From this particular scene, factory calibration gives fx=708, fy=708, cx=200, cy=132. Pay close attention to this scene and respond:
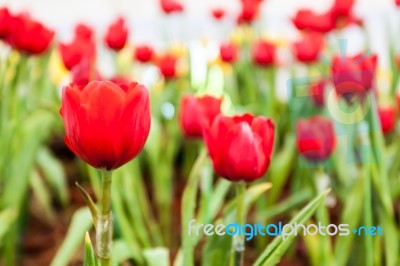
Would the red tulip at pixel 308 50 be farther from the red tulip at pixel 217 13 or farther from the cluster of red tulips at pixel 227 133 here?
the red tulip at pixel 217 13

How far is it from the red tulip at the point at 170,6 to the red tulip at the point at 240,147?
3.42 ft

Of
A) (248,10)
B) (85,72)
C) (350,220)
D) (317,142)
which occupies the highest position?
(248,10)

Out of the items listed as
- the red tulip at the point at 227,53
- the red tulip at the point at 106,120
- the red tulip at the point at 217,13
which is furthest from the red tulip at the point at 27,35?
the red tulip at the point at 217,13

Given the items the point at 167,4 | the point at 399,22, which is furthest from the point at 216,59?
the point at 399,22

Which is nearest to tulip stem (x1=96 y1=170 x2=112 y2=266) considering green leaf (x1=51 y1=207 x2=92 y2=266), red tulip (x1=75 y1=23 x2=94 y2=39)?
green leaf (x1=51 y1=207 x2=92 y2=266)

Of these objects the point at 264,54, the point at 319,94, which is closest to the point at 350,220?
the point at 319,94

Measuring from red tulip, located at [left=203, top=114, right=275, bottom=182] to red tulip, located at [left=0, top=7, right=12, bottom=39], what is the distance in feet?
1.69

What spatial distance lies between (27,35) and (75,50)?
0.07m

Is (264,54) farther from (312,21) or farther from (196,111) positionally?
(196,111)

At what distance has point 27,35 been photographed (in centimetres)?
101

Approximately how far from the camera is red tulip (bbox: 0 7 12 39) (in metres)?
0.97

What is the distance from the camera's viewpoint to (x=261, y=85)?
5.13 feet

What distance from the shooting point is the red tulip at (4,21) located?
3.20ft

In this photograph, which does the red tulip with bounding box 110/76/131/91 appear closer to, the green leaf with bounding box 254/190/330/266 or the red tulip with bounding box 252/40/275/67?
the green leaf with bounding box 254/190/330/266
